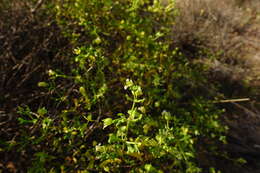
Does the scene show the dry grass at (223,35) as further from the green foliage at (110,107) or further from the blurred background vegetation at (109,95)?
the green foliage at (110,107)

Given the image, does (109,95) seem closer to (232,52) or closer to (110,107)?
(110,107)

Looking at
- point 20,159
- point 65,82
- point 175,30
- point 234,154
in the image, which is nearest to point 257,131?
point 234,154

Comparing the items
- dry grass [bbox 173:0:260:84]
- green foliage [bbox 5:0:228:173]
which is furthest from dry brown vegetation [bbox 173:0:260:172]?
green foliage [bbox 5:0:228:173]

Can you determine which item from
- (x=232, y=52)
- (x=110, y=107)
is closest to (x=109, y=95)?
(x=110, y=107)

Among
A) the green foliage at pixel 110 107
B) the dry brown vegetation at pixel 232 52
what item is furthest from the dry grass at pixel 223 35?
the green foliage at pixel 110 107

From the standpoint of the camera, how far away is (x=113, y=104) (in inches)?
56.7

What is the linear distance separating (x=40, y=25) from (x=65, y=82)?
2.14ft

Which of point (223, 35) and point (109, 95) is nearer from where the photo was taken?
point (109, 95)

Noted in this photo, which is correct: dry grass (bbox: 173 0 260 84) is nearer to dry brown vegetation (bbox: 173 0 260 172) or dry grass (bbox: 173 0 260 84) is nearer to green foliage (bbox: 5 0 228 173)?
dry brown vegetation (bbox: 173 0 260 172)

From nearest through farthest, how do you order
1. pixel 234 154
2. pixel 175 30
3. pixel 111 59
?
1. pixel 111 59
2. pixel 234 154
3. pixel 175 30

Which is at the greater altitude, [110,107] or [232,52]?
[110,107]

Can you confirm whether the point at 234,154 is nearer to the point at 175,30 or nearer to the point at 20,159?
the point at 175,30

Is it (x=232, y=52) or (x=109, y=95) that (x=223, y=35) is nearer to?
(x=232, y=52)

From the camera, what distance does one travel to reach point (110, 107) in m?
1.40
